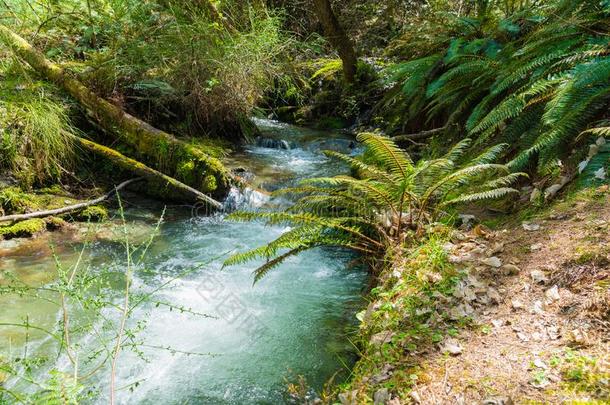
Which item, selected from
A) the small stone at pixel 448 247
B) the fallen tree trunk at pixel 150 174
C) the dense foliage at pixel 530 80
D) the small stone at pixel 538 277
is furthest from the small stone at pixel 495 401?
the fallen tree trunk at pixel 150 174

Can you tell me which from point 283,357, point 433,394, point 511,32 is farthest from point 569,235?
point 511,32

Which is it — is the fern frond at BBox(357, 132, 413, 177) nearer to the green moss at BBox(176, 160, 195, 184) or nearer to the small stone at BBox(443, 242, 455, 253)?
the small stone at BBox(443, 242, 455, 253)

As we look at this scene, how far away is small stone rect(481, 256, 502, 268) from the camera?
243 cm

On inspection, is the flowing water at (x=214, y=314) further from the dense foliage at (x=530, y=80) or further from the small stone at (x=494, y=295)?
the dense foliage at (x=530, y=80)

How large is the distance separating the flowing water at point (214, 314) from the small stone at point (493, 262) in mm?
1048

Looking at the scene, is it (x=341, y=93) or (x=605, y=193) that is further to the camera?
(x=341, y=93)

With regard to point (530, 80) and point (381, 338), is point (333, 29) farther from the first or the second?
point (381, 338)

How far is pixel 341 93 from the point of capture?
10.1 meters

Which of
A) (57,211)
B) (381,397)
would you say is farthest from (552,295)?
(57,211)

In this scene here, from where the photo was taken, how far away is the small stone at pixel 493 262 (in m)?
2.43

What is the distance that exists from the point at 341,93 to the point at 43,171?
6.66 m

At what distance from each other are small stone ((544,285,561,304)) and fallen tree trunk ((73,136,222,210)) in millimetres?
4473

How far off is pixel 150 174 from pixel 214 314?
3.09m

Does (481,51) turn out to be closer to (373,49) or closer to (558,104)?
(558,104)
